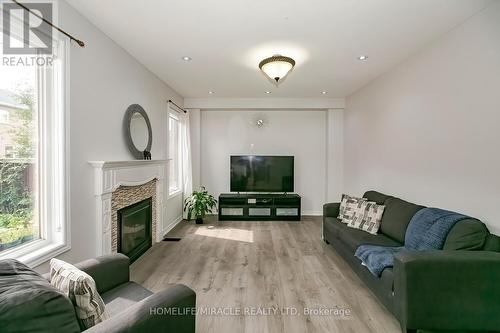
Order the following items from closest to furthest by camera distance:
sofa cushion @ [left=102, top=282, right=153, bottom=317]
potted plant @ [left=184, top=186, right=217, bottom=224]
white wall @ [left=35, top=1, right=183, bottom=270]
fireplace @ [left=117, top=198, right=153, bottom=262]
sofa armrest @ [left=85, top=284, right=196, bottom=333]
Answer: sofa armrest @ [left=85, top=284, right=196, bottom=333], sofa cushion @ [left=102, top=282, right=153, bottom=317], white wall @ [left=35, top=1, right=183, bottom=270], fireplace @ [left=117, top=198, right=153, bottom=262], potted plant @ [left=184, top=186, right=217, bottom=224]

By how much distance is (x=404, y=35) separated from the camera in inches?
102

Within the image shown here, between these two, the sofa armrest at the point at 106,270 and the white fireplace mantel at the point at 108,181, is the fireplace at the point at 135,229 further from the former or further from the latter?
the sofa armrest at the point at 106,270

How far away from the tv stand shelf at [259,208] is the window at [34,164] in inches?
136

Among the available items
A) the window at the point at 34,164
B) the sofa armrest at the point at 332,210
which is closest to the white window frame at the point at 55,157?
the window at the point at 34,164

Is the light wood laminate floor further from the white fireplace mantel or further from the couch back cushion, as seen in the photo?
the couch back cushion

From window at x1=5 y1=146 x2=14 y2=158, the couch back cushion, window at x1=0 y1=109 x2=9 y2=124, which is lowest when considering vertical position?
the couch back cushion

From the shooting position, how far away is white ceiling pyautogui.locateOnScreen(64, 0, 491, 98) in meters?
2.10

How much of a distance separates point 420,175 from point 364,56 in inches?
63.4

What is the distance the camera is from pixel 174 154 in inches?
195

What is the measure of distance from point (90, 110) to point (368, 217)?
11.2ft

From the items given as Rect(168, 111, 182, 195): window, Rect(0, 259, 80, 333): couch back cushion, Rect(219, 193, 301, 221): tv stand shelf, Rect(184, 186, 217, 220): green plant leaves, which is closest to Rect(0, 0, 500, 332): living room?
Rect(0, 259, 80, 333): couch back cushion

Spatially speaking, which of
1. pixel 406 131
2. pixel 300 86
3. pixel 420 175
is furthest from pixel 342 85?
pixel 420 175

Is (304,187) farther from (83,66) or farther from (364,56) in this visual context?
(83,66)

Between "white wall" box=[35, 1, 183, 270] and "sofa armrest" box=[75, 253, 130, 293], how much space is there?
1.93ft
